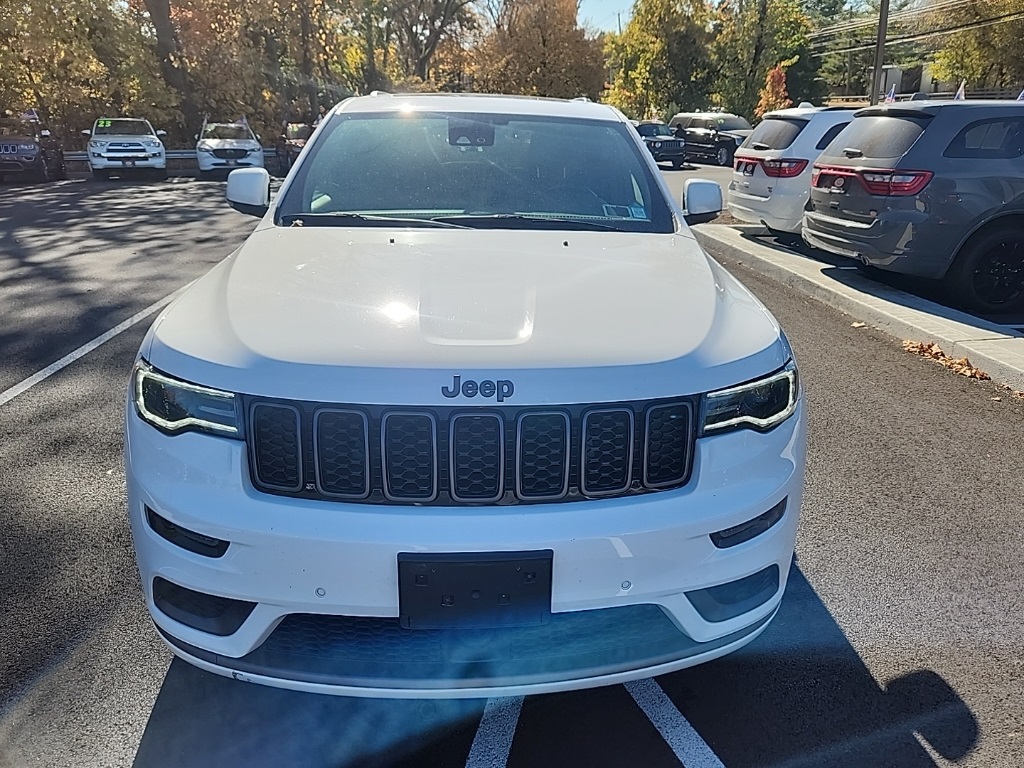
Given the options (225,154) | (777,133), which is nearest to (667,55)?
(225,154)

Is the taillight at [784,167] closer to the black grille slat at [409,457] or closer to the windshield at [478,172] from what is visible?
the windshield at [478,172]

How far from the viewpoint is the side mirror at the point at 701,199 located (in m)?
4.05

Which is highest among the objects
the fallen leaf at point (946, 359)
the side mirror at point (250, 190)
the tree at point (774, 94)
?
the tree at point (774, 94)

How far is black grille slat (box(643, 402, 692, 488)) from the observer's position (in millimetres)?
2125

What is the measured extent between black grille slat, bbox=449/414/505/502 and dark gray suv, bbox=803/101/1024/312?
21.4ft

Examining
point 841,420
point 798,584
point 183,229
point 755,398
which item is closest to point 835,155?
point 841,420

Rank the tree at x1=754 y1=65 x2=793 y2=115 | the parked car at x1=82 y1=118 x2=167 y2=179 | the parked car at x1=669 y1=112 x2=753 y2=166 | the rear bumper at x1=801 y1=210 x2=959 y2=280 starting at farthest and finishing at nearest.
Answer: the tree at x1=754 y1=65 x2=793 y2=115
the parked car at x1=669 y1=112 x2=753 y2=166
the parked car at x1=82 y1=118 x2=167 y2=179
the rear bumper at x1=801 y1=210 x2=959 y2=280

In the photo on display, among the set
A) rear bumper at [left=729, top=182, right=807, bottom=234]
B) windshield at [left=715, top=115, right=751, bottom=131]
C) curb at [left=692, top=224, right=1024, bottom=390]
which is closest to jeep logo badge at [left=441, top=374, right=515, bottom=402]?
curb at [left=692, top=224, right=1024, bottom=390]

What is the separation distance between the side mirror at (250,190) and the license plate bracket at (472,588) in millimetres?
2496

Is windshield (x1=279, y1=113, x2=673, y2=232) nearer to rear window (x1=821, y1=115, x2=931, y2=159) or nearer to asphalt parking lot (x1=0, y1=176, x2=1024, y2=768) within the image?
asphalt parking lot (x1=0, y1=176, x2=1024, y2=768)

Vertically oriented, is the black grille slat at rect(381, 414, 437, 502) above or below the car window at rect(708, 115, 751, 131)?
below

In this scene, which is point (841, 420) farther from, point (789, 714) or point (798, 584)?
point (789, 714)

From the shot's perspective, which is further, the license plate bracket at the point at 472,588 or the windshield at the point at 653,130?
the windshield at the point at 653,130

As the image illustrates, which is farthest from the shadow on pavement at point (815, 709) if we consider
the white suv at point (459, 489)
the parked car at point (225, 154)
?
the parked car at point (225, 154)
